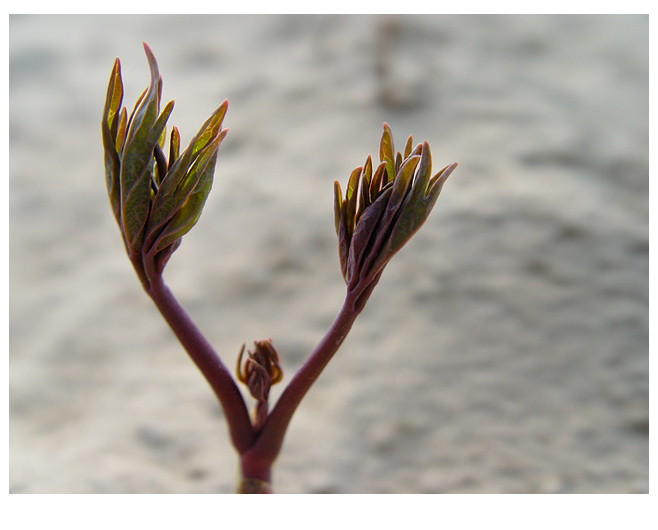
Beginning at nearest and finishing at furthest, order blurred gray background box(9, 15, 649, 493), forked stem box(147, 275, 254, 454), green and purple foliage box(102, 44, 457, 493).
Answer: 1. green and purple foliage box(102, 44, 457, 493)
2. forked stem box(147, 275, 254, 454)
3. blurred gray background box(9, 15, 649, 493)

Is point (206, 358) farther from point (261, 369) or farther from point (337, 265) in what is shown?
point (337, 265)

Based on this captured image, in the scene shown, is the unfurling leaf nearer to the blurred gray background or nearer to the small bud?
the small bud

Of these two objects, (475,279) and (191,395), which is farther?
(475,279)

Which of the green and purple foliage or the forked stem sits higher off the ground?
the green and purple foliage

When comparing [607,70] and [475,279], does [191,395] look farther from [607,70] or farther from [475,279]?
[607,70]

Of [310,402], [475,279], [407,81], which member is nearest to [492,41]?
[407,81]

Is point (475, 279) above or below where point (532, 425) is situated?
above

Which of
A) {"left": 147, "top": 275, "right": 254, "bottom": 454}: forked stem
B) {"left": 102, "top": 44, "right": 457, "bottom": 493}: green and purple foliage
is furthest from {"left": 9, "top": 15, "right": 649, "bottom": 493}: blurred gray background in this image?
{"left": 102, "top": 44, "right": 457, "bottom": 493}: green and purple foliage

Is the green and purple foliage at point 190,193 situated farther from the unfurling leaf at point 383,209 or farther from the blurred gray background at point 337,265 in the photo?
the blurred gray background at point 337,265
